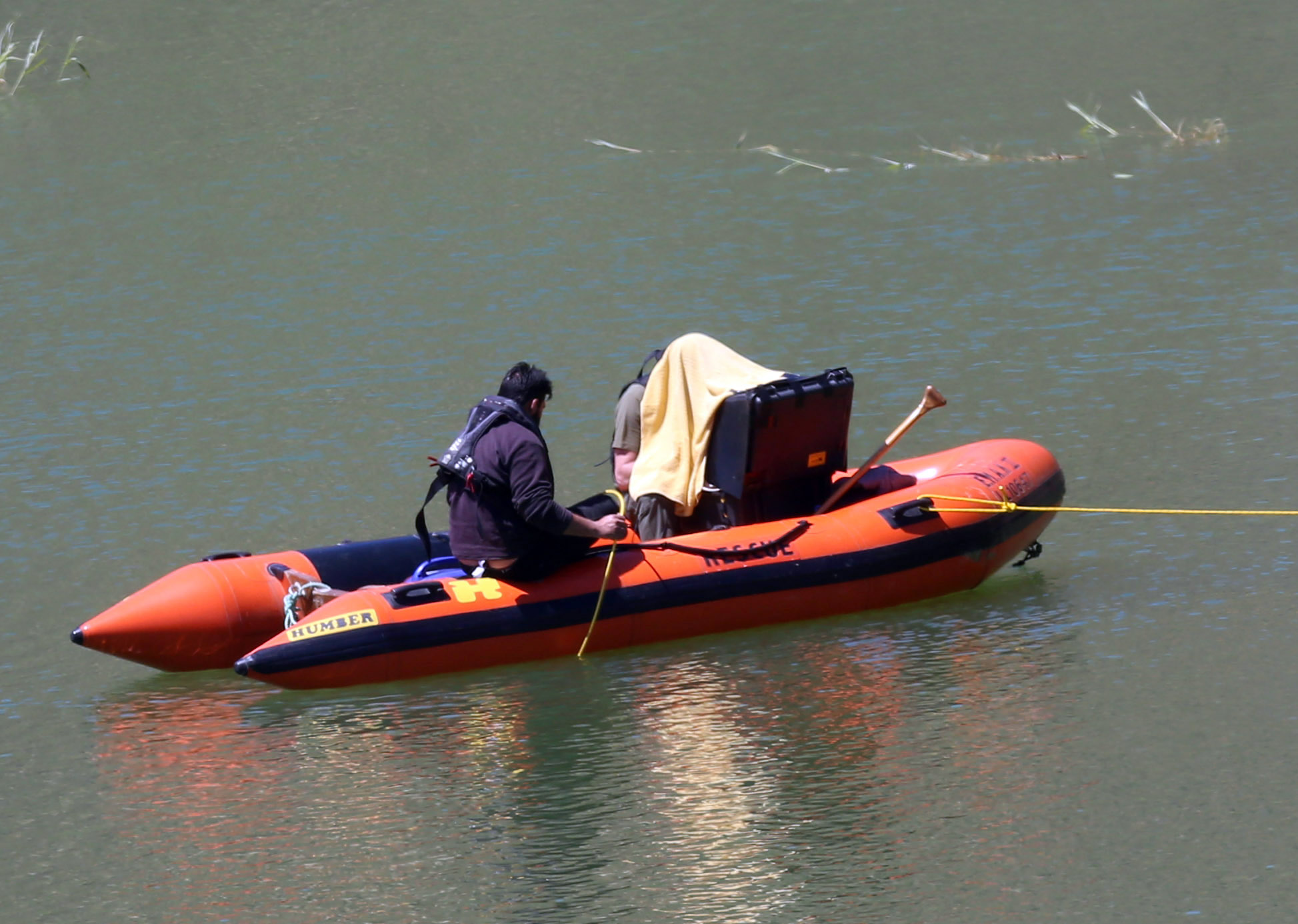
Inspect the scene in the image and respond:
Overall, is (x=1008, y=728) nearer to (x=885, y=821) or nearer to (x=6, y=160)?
(x=885, y=821)

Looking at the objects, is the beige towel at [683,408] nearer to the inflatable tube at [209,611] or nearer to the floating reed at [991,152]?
the inflatable tube at [209,611]

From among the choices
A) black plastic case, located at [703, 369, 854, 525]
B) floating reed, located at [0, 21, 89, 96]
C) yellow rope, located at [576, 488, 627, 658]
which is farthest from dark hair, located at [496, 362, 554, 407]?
floating reed, located at [0, 21, 89, 96]

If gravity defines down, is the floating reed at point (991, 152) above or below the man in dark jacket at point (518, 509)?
above

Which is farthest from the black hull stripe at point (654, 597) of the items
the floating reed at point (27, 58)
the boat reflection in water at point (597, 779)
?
the floating reed at point (27, 58)

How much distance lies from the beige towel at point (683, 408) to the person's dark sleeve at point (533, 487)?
37.8 inches

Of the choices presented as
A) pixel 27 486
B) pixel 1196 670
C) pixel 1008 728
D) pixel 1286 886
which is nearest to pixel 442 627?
pixel 1008 728

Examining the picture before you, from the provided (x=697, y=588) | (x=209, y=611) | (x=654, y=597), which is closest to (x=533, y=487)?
(x=654, y=597)

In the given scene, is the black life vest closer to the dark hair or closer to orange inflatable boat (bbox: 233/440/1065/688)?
the dark hair

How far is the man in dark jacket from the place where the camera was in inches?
302

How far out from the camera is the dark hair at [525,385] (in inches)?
309

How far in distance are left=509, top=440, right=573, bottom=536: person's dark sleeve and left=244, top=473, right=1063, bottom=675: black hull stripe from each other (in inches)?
17.5

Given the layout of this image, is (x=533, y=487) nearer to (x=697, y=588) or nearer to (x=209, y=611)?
(x=697, y=588)

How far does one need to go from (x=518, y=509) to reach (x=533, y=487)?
12 cm

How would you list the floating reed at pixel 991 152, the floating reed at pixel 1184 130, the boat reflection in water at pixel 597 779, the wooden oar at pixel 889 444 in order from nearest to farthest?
the boat reflection in water at pixel 597 779, the wooden oar at pixel 889 444, the floating reed at pixel 991 152, the floating reed at pixel 1184 130
